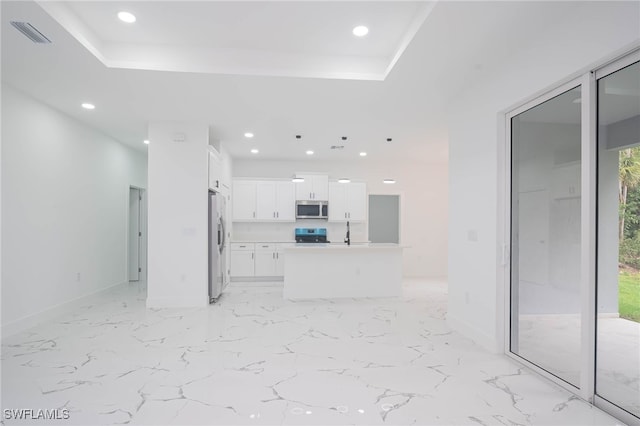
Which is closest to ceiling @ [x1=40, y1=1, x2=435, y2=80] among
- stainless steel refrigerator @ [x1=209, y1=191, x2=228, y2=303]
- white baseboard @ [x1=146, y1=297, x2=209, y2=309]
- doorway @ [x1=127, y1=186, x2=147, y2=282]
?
stainless steel refrigerator @ [x1=209, y1=191, x2=228, y2=303]

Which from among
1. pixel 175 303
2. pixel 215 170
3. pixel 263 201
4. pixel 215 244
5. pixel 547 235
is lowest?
pixel 175 303

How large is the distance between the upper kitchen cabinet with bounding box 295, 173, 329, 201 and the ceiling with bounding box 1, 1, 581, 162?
2711 mm

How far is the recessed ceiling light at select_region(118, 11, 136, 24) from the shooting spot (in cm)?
290

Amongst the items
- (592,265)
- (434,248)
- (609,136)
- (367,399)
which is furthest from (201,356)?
(434,248)

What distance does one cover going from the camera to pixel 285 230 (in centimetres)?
809

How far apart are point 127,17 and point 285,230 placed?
220 inches

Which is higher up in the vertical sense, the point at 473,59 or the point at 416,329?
the point at 473,59

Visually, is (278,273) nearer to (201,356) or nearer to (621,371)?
(201,356)

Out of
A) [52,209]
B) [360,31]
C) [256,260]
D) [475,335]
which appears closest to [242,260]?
[256,260]

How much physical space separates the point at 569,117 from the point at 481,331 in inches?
84.5

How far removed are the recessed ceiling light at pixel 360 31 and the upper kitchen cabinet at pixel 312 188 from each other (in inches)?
186

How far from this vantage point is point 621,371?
7.95 ft

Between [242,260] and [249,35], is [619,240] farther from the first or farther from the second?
[242,260]

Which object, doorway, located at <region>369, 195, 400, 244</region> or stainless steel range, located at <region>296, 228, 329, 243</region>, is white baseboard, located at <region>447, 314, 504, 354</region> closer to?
stainless steel range, located at <region>296, 228, 329, 243</region>
